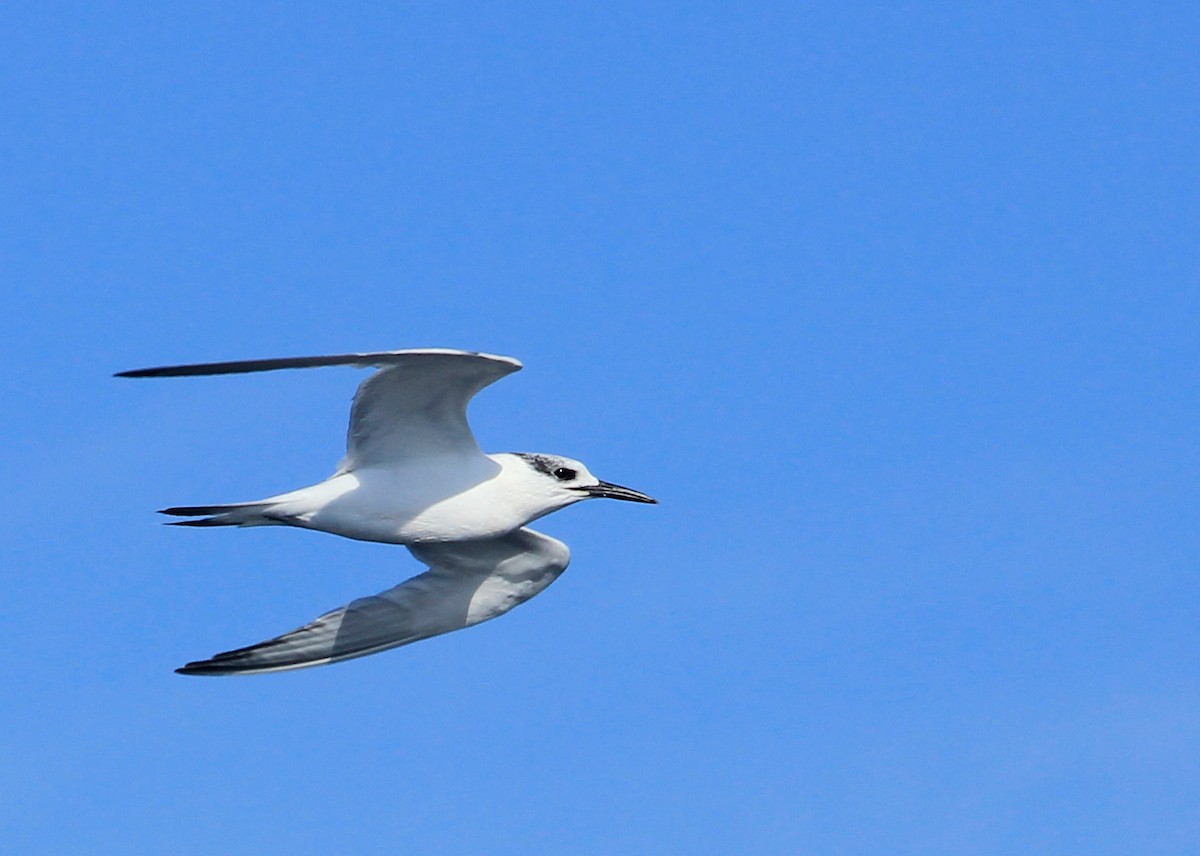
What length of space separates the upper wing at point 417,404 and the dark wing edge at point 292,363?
0.07ft

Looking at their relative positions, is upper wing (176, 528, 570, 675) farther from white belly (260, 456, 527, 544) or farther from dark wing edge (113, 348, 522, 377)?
dark wing edge (113, 348, 522, 377)

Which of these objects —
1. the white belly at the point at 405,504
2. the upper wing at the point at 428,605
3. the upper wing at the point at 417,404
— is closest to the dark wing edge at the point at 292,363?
the upper wing at the point at 417,404

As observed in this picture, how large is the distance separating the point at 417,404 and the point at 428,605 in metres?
3.35

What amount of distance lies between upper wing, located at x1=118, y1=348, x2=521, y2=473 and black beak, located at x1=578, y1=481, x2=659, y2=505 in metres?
1.48

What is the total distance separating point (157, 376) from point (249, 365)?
75 cm

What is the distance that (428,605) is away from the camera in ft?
65.5

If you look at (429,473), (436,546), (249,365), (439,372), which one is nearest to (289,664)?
(436,546)

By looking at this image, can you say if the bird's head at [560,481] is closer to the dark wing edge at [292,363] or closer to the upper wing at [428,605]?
the upper wing at [428,605]

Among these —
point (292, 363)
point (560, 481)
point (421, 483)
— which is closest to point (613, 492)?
point (560, 481)

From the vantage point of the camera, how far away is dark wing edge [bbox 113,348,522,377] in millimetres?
14492

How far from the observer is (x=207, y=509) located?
17.4m

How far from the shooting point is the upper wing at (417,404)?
652 inches

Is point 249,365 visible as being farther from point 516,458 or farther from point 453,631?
point 453,631

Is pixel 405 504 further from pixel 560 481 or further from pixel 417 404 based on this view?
pixel 560 481
